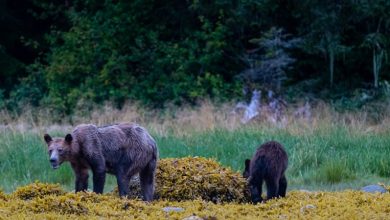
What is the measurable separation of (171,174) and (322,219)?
282 centimetres

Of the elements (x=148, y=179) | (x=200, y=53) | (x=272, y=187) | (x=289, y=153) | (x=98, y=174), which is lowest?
(x=289, y=153)

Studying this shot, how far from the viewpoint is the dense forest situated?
2844cm

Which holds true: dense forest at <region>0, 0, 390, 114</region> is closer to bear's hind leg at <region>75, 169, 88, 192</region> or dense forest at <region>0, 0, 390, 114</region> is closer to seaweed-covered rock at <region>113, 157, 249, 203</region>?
seaweed-covered rock at <region>113, 157, 249, 203</region>

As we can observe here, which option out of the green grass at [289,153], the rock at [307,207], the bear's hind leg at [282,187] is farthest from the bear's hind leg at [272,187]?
the green grass at [289,153]

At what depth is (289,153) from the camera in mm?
15148

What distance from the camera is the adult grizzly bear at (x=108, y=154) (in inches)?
394

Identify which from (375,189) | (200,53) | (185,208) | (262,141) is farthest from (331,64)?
(185,208)

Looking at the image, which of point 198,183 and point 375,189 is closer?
point 198,183

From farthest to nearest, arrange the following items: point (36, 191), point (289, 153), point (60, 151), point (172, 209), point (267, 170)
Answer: point (289, 153), point (267, 170), point (60, 151), point (36, 191), point (172, 209)

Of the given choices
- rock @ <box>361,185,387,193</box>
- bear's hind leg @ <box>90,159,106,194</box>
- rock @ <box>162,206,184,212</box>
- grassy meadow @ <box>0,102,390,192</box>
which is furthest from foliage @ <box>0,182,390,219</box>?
grassy meadow @ <box>0,102,390,192</box>

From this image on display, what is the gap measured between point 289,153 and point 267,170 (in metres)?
4.82

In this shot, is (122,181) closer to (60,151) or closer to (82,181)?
(82,181)

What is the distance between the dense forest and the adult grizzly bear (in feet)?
54.4

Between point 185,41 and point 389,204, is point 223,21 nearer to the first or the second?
point 185,41
